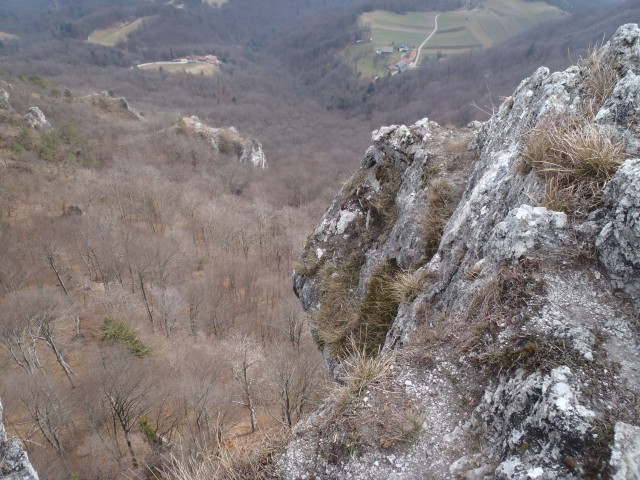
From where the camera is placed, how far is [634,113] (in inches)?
210

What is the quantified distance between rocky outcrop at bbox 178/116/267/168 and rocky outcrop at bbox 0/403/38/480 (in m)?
72.9

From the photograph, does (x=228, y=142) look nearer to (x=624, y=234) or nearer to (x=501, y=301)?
(x=501, y=301)

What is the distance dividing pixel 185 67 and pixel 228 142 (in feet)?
410

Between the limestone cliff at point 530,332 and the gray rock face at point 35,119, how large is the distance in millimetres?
76712

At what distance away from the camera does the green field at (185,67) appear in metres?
177

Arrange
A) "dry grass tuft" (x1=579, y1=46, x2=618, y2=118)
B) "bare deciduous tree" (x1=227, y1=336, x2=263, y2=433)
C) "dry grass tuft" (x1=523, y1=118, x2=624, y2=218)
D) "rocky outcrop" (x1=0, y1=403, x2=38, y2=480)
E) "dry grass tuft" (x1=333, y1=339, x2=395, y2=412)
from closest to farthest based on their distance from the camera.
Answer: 1. "dry grass tuft" (x1=333, y1=339, x2=395, y2=412)
2. "dry grass tuft" (x1=523, y1=118, x2=624, y2=218)
3. "dry grass tuft" (x1=579, y1=46, x2=618, y2=118)
4. "rocky outcrop" (x1=0, y1=403, x2=38, y2=480)
5. "bare deciduous tree" (x1=227, y1=336, x2=263, y2=433)

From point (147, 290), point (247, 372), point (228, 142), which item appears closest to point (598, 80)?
point (247, 372)

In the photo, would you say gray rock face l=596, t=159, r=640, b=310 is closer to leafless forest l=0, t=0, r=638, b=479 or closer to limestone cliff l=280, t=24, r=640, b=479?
limestone cliff l=280, t=24, r=640, b=479

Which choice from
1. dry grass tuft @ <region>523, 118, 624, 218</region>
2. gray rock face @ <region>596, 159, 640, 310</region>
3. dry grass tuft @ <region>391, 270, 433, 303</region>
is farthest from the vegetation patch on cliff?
gray rock face @ <region>596, 159, 640, 310</region>

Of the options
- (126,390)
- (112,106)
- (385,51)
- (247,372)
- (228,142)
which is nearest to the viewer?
(126,390)

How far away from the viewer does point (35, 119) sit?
65.4 m

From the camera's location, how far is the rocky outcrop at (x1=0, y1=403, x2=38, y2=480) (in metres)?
10.6

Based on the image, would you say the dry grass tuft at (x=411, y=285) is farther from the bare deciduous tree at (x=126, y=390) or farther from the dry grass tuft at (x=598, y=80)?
the bare deciduous tree at (x=126, y=390)

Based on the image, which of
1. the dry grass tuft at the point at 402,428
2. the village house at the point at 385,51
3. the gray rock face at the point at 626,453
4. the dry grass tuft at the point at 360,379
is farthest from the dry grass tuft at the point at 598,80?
the village house at the point at 385,51
